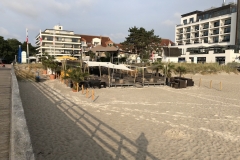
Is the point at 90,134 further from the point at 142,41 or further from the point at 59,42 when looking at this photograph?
the point at 59,42

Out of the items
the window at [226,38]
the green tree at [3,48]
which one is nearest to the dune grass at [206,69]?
the window at [226,38]

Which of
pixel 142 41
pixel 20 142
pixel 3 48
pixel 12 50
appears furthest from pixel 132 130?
pixel 12 50

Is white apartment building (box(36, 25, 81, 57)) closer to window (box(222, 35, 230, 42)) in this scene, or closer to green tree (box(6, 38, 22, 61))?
green tree (box(6, 38, 22, 61))

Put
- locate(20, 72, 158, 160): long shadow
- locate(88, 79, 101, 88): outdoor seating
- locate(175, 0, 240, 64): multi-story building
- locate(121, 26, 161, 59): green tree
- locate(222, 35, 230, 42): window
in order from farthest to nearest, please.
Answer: locate(222, 35, 230, 42): window
locate(175, 0, 240, 64): multi-story building
locate(121, 26, 161, 59): green tree
locate(88, 79, 101, 88): outdoor seating
locate(20, 72, 158, 160): long shadow

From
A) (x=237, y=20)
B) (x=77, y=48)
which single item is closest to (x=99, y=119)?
(x=237, y=20)

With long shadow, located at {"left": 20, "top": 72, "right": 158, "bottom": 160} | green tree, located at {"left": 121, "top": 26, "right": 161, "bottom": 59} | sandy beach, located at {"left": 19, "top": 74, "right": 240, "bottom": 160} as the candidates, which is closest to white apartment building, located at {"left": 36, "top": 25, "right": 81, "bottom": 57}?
green tree, located at {"left": 121, "top": 26, "right": 161, "bottom": 59}

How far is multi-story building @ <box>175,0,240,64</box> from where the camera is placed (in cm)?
4470

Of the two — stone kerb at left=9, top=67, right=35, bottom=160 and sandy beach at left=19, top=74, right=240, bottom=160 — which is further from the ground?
stone kerb at left=9, top=67, right=35, bottom=160

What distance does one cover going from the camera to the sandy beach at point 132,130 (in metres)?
4.97

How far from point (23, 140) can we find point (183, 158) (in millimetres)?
3573

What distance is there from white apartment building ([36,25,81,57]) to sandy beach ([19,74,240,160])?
54.3 m

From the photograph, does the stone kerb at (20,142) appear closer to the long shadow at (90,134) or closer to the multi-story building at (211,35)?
the long shadow at (90,134)

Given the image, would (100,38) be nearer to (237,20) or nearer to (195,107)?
(237,20)

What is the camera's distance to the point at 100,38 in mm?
67062
